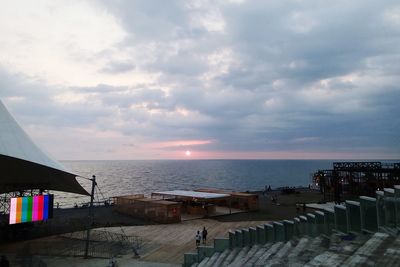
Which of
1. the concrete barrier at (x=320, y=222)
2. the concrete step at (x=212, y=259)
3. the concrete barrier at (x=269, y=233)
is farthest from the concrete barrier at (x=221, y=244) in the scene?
the concrete barrier at (x=320, y=222)

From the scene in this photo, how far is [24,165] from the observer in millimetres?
24266

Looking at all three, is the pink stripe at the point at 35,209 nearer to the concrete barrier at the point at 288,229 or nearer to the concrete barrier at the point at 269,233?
the concrete barrier at the point at 269,233

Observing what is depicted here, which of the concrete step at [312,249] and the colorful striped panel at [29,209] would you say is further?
the colorful striped panel at [29,209]

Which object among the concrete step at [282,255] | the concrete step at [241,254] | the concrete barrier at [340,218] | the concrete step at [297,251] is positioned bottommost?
the concrete step at [241,254]

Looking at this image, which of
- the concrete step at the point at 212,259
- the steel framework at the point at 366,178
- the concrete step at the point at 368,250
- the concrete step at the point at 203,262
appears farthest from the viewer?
the steel framework at the point at 366,178

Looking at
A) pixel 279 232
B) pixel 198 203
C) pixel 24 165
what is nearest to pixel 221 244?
pixel 279 232

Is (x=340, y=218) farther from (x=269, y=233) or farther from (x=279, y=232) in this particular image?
(x=269, y=233)

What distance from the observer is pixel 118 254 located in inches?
793

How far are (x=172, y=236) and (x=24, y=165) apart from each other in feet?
39.5

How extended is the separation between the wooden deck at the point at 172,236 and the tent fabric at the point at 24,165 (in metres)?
6.05

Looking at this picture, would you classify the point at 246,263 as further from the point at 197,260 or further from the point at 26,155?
the point at 26,155

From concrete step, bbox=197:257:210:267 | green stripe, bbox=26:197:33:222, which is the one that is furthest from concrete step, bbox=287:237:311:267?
green stripe, bbox=26:197:33:222

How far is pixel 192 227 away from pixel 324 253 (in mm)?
20884

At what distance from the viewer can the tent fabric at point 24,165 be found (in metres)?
20.1
